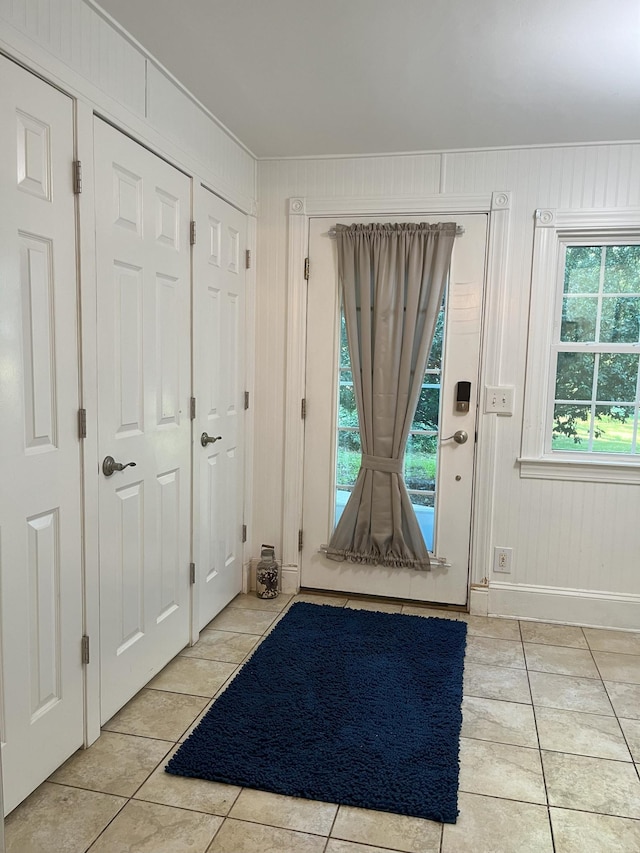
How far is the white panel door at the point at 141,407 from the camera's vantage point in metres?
2.21

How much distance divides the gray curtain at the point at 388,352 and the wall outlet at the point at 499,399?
14.6 inches

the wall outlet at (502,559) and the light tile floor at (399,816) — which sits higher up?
the wall outlet at (502,559)

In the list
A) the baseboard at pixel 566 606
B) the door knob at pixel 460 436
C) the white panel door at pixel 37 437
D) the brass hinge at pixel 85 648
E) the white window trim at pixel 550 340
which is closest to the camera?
the white panel door at pixel 37 437

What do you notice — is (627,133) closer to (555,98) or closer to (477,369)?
(555,98)

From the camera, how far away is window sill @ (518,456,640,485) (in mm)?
3268

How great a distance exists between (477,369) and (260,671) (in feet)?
6.13

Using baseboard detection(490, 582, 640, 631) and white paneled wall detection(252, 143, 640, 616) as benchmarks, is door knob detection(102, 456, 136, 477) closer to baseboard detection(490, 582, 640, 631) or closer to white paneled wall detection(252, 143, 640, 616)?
white paneled wall detection(252, 143, 640, 616)

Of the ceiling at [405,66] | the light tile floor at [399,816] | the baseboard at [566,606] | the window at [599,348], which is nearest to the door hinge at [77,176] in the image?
the ceiling at [405,66]

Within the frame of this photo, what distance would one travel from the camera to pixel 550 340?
3324mm

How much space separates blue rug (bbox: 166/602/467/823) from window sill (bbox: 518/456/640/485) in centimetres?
90

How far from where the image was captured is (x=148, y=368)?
8.14 ft

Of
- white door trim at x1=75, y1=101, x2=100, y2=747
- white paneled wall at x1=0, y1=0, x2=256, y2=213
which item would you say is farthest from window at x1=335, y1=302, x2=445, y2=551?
white door trim at x1=75, y1=101, x2=100, y2=747

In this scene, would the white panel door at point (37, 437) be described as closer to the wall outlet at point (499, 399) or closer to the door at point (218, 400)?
A: the door at point (218, 400)

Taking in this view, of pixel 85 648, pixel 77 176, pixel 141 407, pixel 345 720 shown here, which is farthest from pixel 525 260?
pixel 85 648
